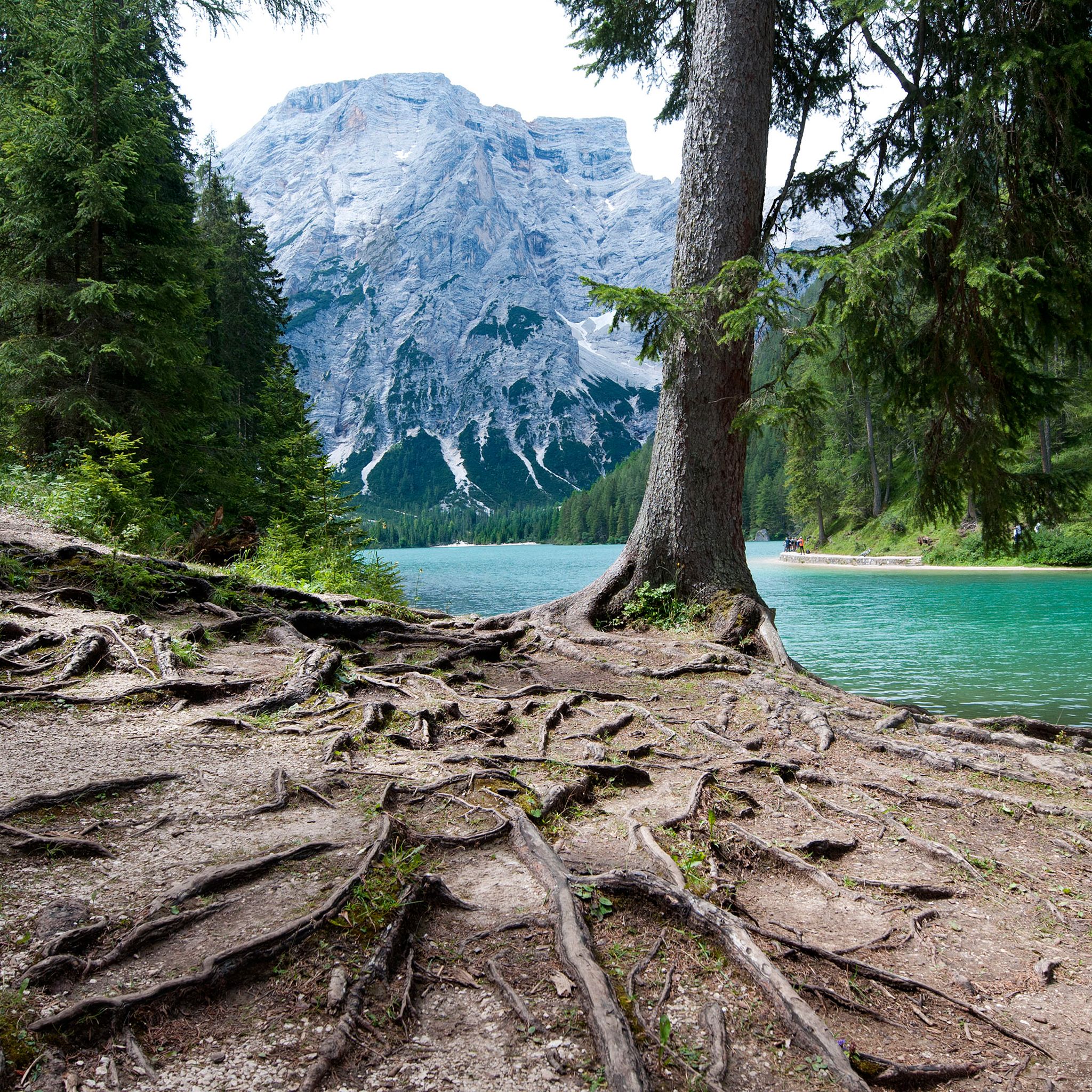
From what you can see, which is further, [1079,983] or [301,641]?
[301,641]

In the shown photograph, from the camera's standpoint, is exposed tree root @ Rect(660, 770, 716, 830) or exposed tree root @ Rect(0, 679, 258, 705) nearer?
exposed tree root @ Rect(660, 770, 716, 830)

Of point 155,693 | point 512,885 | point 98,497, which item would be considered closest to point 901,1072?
point 512,885

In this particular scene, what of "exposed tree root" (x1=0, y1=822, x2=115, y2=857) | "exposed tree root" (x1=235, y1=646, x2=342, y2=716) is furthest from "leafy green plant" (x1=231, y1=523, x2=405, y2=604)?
"exposed tree root" (x1=0, y1=822, x2=115, y2=857)

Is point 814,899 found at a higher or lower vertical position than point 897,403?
lower

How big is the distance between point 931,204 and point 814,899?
720cm

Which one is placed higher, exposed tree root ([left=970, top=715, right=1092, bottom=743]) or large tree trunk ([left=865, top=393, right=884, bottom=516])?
large tree trunk ([left=865, top=393, right=884, bottom=516])

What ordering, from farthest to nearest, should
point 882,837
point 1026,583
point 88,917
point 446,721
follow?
point 1026,583, point 446,721, point 882,837, point 88,917

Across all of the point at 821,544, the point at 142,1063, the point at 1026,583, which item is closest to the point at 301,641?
the point at 142,1063

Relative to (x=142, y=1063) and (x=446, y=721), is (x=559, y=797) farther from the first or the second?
(x=142, y=1063)

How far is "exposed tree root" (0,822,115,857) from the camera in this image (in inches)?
122

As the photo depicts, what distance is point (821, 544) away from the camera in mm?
61188

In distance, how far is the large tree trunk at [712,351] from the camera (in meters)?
8.82

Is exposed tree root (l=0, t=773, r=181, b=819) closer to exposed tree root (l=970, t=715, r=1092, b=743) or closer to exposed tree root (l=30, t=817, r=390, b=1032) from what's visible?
exposed tree root (l=30, t=817, r=390, b=1032)

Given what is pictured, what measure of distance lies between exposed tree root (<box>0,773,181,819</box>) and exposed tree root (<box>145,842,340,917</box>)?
118 cm
